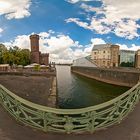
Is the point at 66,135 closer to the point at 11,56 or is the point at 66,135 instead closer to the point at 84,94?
the point at 84,94

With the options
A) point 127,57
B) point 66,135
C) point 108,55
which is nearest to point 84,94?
point 66,135

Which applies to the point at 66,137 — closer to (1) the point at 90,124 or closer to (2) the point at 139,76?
(1) the point at 90,124

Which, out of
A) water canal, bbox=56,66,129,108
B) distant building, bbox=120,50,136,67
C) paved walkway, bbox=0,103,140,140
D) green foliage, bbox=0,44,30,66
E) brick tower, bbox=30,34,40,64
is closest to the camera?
paved walkway, bbox=0,103,140,140

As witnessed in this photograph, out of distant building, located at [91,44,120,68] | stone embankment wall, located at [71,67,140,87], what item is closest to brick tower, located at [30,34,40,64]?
distant building, located at [91,44,120,68]

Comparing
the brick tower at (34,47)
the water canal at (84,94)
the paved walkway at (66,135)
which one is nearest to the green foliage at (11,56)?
the water canal at (84,94)

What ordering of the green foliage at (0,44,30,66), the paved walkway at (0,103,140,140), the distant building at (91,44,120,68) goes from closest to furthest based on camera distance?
the paved walkway at (0,103,140,140)
the green foliage at (0,44,30,66)
the distant building at (91,44,120,68)

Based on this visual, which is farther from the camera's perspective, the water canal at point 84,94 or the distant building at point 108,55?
the distant building at point 108,55

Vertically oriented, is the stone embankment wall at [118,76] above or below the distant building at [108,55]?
below

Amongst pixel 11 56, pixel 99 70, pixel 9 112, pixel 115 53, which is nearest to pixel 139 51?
pixel 115 53

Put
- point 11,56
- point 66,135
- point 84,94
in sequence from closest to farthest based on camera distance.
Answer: point 66,135
point 84,94
point 11,56

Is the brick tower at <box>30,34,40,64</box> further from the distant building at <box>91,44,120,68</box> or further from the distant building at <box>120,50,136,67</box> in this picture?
the distant building at <box>120,50,136,67</box>

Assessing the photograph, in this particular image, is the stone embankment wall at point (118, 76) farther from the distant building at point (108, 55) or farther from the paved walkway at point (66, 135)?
the distant building at point (108, 55)

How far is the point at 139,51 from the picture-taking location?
9950cm

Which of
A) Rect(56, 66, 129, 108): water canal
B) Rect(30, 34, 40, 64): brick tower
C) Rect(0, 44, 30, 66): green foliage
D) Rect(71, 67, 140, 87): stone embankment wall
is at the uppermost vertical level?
Rect(30, 34, 40, 64): brick tower
